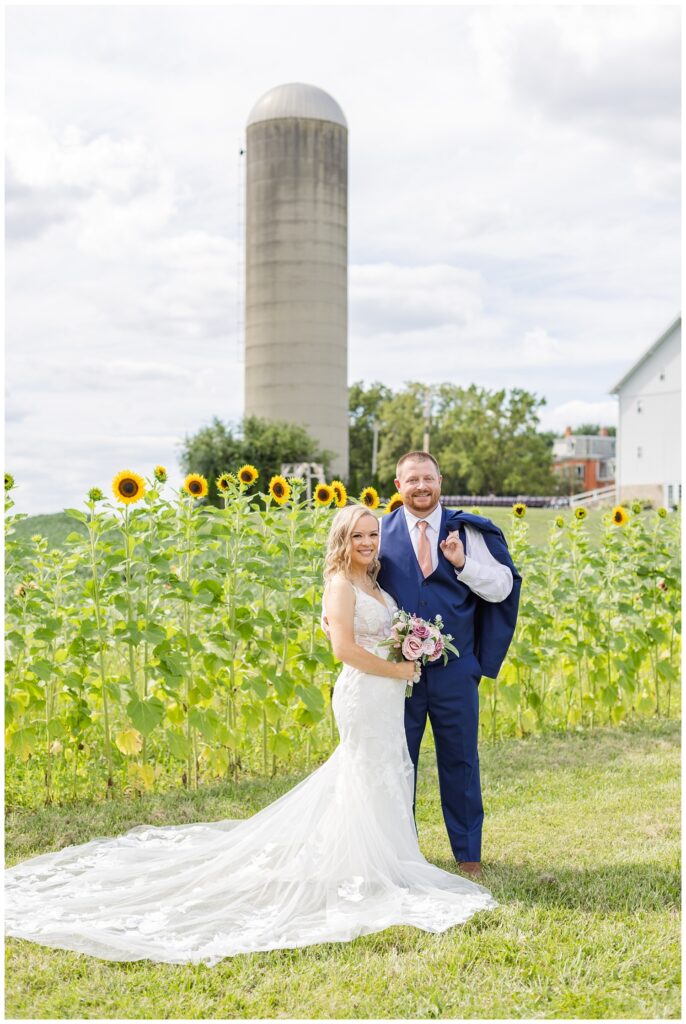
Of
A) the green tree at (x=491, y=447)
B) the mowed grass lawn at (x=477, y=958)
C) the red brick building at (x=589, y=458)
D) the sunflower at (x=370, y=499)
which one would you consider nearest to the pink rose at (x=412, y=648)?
the mowed grass lawn at (x=477, y=958)

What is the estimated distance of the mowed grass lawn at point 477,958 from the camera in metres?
3.89

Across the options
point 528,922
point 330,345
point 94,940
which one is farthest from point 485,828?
point 330,345

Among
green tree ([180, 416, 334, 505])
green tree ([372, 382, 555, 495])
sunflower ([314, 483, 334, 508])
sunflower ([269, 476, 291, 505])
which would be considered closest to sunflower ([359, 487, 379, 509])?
sunflower ([314, 483, 334, 508])

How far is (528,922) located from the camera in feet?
15.0

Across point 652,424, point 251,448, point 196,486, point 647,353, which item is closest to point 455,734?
point 196,486

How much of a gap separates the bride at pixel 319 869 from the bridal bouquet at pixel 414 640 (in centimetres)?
8

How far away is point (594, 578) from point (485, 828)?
2907 mm

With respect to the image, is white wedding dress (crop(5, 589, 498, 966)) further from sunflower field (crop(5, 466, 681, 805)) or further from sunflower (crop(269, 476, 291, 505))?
sunflower (crop(269, 476, 291, 505))

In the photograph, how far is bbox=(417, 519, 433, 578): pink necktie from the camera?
515 centimetres

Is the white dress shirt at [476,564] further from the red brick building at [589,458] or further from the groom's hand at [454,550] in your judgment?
the red brick building at [589,458]

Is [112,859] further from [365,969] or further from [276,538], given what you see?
[276,538]

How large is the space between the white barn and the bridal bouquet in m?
32.1

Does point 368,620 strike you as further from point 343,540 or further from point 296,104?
point 296,104

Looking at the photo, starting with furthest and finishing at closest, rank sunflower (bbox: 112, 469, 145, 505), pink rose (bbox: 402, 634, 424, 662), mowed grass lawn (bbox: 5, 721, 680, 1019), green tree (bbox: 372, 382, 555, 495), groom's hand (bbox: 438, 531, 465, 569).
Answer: green tree (bbox: 372, 382, 555, 495), sunflower (bbox: 112, 469, 145, 505), groom's hand (bbox: 438, 531, 465, 569), pink rose (bbox: 402, 634, 424, 662), mowed grass lawn (bbox: 5, 721, 680, 1019)
